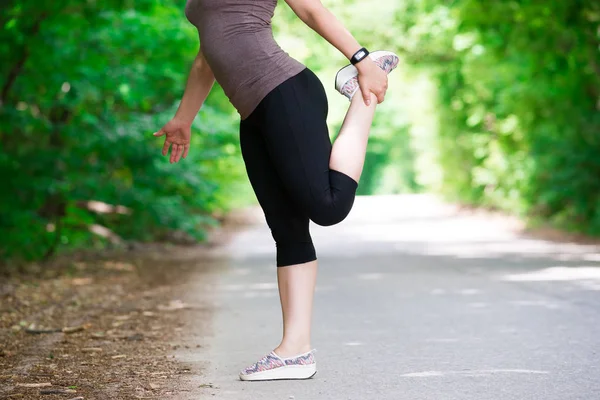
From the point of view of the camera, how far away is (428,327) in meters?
6.48

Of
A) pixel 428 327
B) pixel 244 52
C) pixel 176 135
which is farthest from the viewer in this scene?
pixel 428 327

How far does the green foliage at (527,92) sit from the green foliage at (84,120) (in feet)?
15.6

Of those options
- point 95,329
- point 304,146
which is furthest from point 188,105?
point 95,329

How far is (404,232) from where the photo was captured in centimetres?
2105

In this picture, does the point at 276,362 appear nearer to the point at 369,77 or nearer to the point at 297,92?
the point at 297,92

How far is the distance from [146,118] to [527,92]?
8.20 m

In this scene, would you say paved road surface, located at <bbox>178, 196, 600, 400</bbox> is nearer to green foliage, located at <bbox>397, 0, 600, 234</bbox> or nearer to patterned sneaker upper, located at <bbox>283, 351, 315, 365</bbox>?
patterned sneaker upper, located at <bbox>283, 351, 315, 365</bbox>

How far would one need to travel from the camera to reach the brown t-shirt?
14.2 ft

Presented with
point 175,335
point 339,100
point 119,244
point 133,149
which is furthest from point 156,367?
point 339,100

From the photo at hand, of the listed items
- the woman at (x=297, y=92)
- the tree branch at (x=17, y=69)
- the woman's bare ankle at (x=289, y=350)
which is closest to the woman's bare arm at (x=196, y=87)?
the woman at (x=297, y=92)

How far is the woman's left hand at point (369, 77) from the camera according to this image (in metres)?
4.36

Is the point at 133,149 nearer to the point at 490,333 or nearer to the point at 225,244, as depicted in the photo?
the point at 225,244

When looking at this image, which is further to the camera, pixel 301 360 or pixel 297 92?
pixel 301 360

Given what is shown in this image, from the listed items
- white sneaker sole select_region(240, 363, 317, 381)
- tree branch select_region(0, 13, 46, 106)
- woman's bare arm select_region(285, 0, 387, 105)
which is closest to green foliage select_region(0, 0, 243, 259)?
tree branch select_region(0, 13, 46, 106)
